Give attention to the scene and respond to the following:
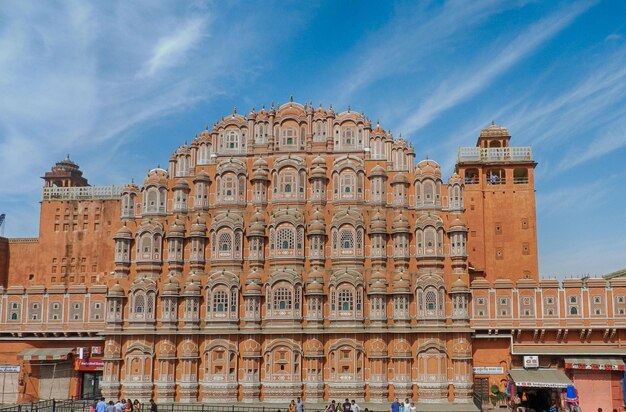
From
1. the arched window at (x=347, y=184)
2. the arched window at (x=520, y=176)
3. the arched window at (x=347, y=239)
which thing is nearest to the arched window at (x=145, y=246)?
the arched window at (x=347, y=239)

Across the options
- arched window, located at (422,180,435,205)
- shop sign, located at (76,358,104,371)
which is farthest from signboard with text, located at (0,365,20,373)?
arched window, located at (422,180,435,205)

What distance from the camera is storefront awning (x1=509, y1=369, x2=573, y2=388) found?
38.2 meters

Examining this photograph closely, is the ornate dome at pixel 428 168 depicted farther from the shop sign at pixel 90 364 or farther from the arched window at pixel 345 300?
the shop sign at pixel 90 364

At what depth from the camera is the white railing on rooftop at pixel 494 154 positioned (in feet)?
164

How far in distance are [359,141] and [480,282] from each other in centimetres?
1209

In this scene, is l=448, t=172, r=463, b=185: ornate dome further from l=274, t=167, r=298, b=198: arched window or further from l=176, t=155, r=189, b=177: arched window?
l=176, t=155, r=189, b=177: arched window

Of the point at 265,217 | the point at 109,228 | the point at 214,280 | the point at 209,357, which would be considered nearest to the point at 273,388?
the point at 209,357

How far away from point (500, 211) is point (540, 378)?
45.0ft

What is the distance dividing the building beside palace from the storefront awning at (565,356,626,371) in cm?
11

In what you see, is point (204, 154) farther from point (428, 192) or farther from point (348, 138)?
point (428, 192)

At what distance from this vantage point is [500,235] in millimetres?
48625

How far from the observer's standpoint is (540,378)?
39.1 meters

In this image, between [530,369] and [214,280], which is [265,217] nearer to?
[214,280]

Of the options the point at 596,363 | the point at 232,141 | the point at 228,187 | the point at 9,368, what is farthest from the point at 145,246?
the point at 596,363
